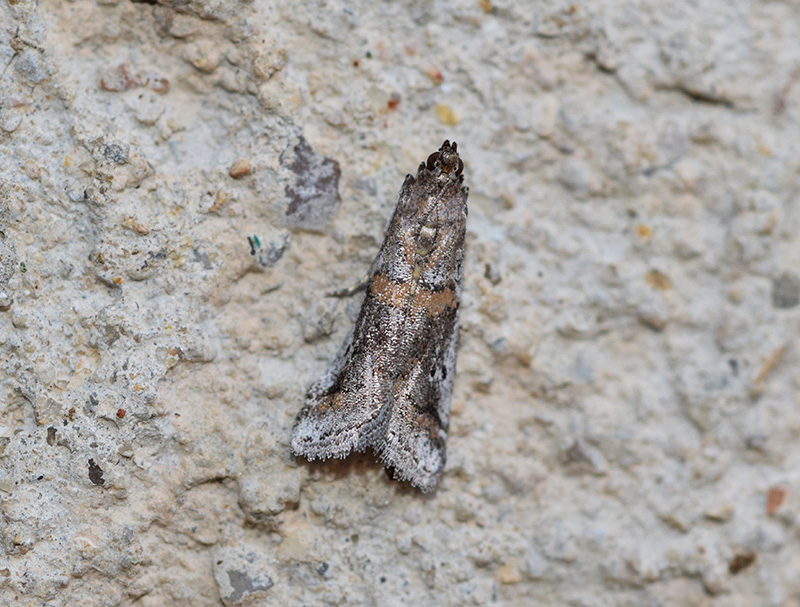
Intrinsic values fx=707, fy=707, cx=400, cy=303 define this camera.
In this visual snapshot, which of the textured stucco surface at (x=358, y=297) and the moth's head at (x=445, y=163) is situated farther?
the moth's head at (x=445, y=163)

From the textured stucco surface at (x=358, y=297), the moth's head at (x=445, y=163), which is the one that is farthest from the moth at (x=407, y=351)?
the textured stucco surface at (x=358, y=297)

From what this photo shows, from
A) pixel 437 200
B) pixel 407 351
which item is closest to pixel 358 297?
pixel 407 351

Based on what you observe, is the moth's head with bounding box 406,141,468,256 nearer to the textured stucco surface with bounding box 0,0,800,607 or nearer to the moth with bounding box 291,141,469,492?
the moth with bounding box 291,141,469,492

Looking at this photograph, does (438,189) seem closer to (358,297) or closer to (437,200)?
(437,200)

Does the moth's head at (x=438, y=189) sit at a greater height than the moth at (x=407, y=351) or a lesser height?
greater

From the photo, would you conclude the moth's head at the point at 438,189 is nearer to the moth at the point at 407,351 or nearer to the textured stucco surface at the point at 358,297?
the moth at the point at 407,351

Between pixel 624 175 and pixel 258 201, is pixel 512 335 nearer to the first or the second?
pixel 624 175

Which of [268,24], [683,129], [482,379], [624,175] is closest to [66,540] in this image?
[482,379]

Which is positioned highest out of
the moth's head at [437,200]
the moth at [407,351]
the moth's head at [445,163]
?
the moth's head at [445,163]
